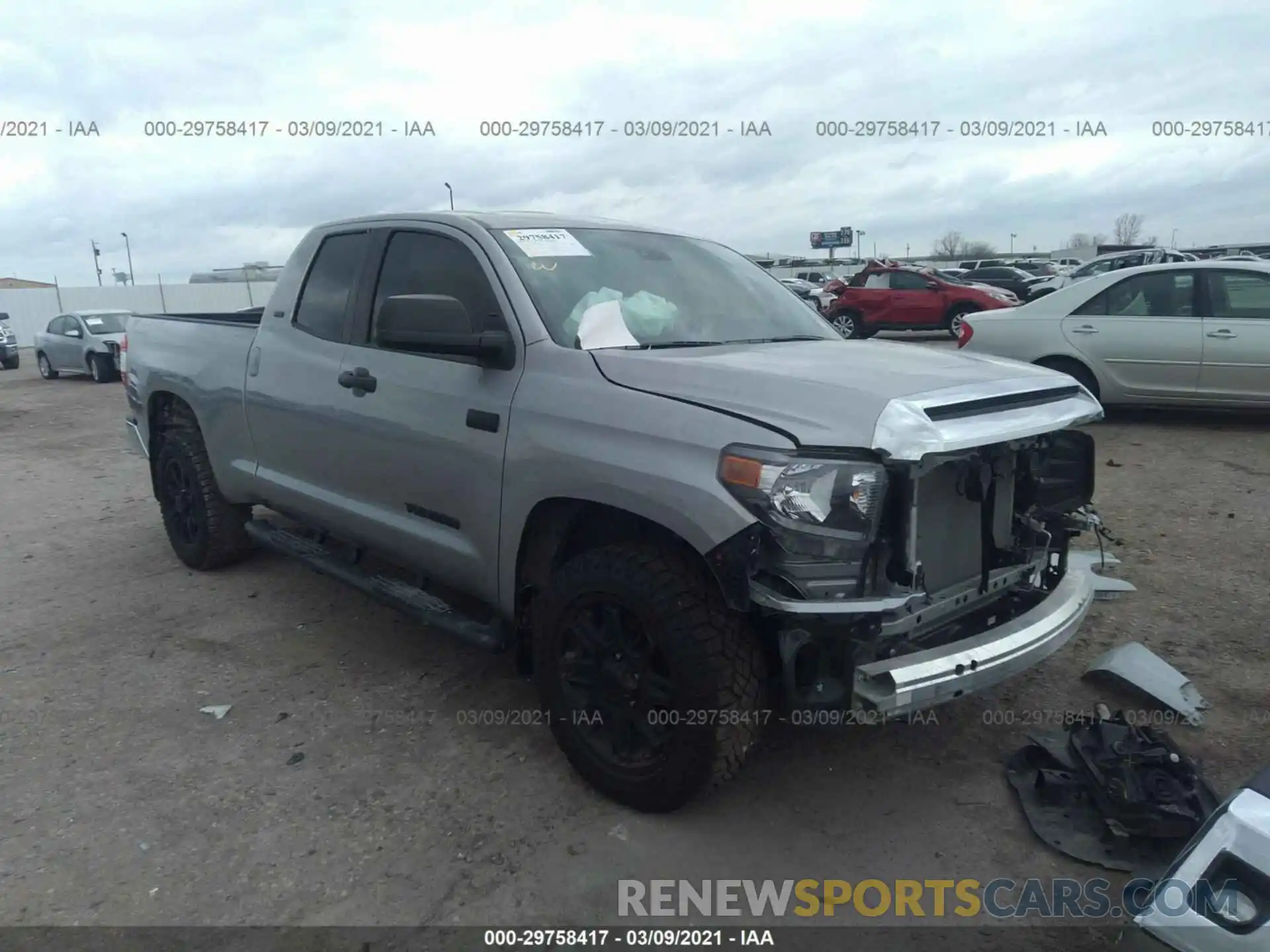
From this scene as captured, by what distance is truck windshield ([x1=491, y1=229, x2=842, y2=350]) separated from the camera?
3.27 metres

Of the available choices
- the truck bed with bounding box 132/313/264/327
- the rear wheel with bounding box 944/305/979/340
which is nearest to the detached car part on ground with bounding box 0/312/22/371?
the truck bed with bounding box 132/313/264/327

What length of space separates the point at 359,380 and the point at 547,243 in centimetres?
99

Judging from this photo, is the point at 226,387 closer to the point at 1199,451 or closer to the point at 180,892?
the point at 180,892

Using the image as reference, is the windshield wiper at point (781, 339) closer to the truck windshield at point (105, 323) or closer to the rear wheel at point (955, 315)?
the rear wheel at point (955, 315)

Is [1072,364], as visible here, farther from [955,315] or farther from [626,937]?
[955,315]

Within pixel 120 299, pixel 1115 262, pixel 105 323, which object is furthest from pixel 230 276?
pixel 1115 262

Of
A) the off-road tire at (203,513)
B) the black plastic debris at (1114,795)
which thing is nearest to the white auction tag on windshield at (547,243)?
the black plastic debris at (1114,795)

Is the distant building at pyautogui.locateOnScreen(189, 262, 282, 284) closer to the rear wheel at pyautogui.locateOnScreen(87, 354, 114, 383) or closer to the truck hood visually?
the rear wheel at pyautogui.locateOnScreen(87, 354, 114, 383)

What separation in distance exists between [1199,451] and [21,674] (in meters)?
8.34

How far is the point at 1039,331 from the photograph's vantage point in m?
8.82

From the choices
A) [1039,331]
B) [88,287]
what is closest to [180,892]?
[1039,331]

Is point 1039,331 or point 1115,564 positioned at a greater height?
point 1039,331

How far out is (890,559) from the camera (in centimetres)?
258

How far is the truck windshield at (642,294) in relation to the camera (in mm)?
3273
